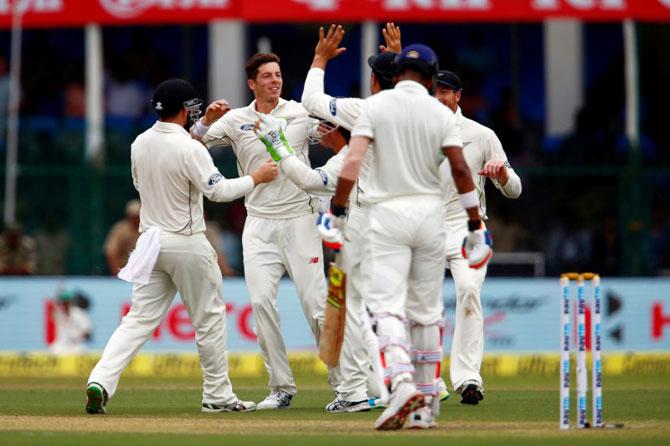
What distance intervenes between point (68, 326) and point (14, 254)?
1515 millimetres

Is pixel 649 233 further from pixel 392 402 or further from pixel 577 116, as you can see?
pixel 392 402

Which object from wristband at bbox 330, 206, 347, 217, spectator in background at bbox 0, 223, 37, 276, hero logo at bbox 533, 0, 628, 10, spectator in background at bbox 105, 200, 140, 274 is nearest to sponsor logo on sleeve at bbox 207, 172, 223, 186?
wristband at bbox 330, 206, 347, 217

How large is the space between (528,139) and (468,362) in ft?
32.8

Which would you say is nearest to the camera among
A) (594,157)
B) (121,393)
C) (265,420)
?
(265,420)

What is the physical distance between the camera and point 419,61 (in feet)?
29.2

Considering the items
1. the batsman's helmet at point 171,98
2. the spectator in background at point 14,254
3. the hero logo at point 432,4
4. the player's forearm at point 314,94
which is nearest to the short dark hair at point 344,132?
the player's forearm at point 314,94

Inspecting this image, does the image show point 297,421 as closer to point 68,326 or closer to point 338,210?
point 338,210

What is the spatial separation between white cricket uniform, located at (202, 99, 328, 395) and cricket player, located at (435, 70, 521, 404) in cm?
98

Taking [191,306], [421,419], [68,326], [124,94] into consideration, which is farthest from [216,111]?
[124,94]

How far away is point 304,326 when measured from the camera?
54.5ft

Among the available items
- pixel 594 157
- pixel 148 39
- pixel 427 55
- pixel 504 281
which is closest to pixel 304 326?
pixel 504 281

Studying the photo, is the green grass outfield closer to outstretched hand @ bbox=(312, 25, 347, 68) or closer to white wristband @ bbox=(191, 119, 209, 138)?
white wristband @ bbox=(191, 119, 209, 138)

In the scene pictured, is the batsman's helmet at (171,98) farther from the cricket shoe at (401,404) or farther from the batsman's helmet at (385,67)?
the cricket shoe at (401,404)

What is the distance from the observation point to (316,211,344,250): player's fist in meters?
8.84
